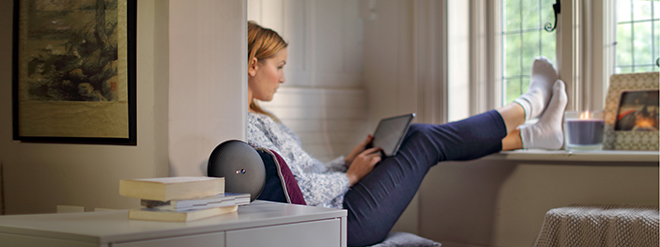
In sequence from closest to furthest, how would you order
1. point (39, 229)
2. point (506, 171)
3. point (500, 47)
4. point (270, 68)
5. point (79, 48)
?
point (39, 229), point (79, 48), point (270, 68), point (506, 171), point (500, 47)

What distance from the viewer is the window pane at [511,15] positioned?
7.29 feet

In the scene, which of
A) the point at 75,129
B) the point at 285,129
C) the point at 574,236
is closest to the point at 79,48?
the point at 75,129

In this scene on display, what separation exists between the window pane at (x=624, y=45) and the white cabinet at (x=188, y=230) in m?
1.69

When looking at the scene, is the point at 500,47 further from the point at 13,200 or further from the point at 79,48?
the point at 13,200

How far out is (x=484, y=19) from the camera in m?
2.30

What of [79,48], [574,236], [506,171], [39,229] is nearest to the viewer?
[39,229]

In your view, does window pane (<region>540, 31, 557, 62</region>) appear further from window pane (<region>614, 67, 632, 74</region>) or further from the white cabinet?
the white cabinet

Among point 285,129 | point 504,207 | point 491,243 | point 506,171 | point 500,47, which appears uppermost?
point 500,47

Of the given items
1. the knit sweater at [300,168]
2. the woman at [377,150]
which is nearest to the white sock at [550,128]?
the woman at [377,150]

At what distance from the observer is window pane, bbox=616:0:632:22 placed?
6.59 feet

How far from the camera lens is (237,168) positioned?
964mm

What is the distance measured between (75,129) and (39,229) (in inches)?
19.5

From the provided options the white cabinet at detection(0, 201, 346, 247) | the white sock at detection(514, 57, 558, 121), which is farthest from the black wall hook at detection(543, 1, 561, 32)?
the white cabinet at detection(0, 201, 346, 247)

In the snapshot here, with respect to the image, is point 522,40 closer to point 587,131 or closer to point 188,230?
point 587,131
